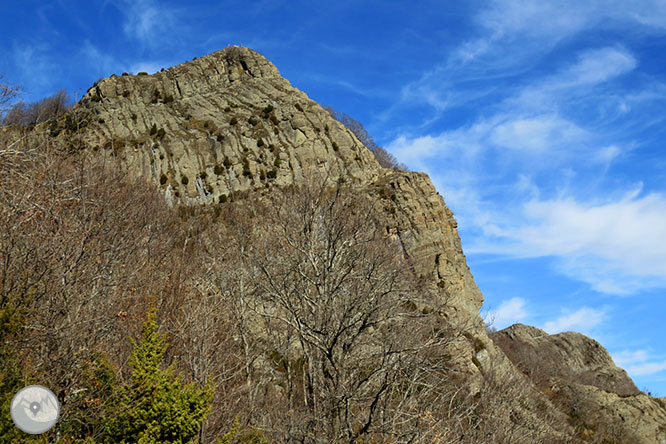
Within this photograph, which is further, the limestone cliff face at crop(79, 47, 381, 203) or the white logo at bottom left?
the limestone cliff face at crop(79, 47, 381, 203)

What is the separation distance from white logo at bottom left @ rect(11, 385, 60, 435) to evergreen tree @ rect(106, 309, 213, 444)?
45.1 inches

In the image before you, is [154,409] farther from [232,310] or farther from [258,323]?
[258,323]

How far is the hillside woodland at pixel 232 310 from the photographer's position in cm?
1094

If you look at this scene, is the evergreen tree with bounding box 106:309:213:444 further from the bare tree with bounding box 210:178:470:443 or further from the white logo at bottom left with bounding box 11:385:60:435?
the bare tree with bounding box 210:178:470:443

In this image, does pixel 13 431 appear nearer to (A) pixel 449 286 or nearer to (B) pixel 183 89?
(A) pixel 449 286

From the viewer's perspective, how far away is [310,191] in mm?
15305

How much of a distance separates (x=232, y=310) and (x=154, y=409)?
12.1 m

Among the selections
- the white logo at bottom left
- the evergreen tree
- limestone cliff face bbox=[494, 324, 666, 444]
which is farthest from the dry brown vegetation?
limestone cliff face bbox=[494, 324, 666, 444]

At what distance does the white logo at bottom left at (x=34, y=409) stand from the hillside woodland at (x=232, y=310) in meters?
0.20

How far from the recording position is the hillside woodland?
10938 mm

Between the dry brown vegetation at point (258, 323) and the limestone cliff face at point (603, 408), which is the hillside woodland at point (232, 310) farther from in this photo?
the limestone cliff face at point (603, 408)

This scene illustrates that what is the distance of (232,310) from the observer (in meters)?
21.3

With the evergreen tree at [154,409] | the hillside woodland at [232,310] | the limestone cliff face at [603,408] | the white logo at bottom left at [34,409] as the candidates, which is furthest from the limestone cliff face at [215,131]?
the white logo at bottom left at [34,409]

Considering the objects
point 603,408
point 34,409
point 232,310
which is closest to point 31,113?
point 232,310
